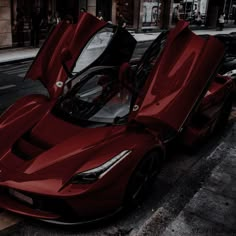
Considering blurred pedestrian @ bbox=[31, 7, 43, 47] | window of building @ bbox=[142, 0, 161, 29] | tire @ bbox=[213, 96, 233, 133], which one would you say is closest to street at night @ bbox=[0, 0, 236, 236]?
tire @ bbox=[213, 96, 233, 133]

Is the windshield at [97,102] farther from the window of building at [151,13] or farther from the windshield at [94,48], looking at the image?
the window of building at [151,13]

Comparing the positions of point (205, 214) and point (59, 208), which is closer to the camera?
point (59, 208)

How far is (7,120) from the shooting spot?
187 inches

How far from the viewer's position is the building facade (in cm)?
1664

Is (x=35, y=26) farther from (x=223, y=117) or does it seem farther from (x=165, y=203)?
(x=165, y=203)

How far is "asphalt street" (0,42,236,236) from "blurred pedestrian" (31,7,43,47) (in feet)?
38.7

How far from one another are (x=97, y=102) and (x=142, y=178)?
3.72 ft

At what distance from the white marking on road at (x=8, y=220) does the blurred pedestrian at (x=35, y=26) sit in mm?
13766

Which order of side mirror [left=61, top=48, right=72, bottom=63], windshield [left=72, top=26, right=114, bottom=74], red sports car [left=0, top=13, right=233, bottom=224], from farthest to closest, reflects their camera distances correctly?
windshield [left=72, top=26, right=114, bottom=74], side mirror [left=61, top=48, right=72, bottom=63], red sports car [left=0, top=13, right=233, bottom=224]

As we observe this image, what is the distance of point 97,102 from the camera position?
191 inches

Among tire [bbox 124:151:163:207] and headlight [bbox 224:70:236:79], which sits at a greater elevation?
headlight [bbox 224:70:236:79]

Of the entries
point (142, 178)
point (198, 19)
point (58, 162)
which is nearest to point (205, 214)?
point (142, 178)

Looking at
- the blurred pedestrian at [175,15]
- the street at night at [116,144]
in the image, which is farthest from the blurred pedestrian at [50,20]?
the street at night at [116,144]

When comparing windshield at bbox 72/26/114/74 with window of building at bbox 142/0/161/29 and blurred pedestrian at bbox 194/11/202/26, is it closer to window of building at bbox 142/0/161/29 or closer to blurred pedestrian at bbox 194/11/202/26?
window of building at bbox 142/0/161/29
